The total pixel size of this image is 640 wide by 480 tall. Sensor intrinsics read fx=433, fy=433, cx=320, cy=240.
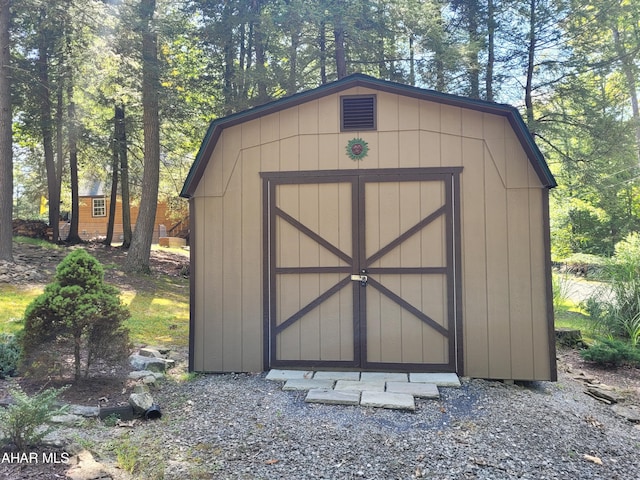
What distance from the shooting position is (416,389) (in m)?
4.01

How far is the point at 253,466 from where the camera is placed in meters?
2.73

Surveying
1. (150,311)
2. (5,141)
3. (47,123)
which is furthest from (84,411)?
(47,123)

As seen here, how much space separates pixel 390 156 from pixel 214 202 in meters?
1.97

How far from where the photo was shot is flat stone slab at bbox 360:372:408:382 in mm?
4316

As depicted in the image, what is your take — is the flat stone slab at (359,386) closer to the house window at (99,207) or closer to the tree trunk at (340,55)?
the tree trunk at (340,55)

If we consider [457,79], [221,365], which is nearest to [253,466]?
[221,365]

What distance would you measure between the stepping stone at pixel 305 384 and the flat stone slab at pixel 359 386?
0.32 feet

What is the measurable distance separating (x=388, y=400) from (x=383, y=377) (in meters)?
0.68

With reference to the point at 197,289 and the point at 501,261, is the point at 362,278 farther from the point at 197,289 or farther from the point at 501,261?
the point at 197,289

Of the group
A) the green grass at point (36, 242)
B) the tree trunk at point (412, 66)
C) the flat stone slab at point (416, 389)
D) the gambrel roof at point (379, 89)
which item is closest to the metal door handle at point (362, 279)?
the flat stone slab at point (416, 389)

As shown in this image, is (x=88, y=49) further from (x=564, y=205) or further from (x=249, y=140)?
(x=564, y=205)

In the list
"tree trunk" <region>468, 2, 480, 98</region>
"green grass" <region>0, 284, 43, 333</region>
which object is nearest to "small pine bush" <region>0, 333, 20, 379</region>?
"green grass" <region>0, 284, 43, 333</region>

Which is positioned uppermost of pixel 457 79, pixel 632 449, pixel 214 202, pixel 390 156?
pixel 457 79

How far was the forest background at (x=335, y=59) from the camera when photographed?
9664 mm
